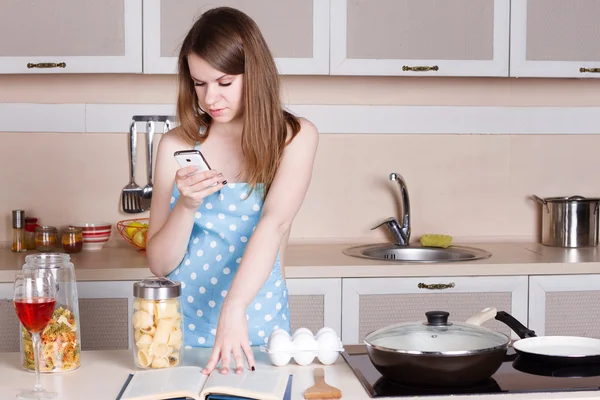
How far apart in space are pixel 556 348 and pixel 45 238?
218cm

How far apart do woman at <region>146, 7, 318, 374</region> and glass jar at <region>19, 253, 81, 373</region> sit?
0.28m

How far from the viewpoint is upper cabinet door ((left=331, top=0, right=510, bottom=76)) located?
10.5 ft

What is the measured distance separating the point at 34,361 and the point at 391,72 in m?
1.97

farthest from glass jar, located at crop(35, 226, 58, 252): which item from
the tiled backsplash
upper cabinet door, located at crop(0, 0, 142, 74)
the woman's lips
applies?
the woman's lips

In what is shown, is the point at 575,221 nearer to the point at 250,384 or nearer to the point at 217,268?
the point at 217,268

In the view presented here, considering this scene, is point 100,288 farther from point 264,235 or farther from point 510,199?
point 510,199

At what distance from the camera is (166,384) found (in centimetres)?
151

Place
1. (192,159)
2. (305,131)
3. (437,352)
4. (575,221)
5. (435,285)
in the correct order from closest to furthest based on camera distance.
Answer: (437,352) < (192,159) < (305,131) < (435,285) < (575,221)

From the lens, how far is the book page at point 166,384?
1455 mm

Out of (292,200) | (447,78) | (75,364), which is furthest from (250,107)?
(447,78)

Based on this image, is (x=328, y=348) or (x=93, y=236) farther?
(x=93, y=236)

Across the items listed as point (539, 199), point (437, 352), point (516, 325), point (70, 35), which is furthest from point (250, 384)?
point (539, 199)

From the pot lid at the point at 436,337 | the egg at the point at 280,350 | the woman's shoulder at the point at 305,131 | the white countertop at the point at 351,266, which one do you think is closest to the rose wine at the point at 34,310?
the egg at the point at 280,350

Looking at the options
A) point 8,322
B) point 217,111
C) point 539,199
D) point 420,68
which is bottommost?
point 8,322
